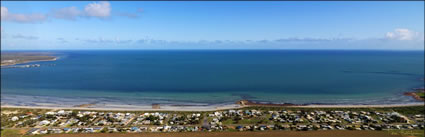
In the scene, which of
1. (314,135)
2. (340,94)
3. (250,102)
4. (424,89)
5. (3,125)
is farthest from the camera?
(424,89)

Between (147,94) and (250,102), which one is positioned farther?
(147,94)

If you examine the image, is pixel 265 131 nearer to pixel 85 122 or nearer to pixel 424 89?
pixel 85 122

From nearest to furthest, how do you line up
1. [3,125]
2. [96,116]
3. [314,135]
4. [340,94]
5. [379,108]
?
[314,135] → [3,125] → [96,116] → [379,108] → [340,94]

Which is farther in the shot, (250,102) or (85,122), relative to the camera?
(250,102)

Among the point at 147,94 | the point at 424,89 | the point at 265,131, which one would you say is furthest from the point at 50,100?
the point at 424,89

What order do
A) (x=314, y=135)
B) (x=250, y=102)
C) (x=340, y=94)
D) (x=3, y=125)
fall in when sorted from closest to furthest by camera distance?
(x=314, y=135), (x=3, y=125), (x=250, y=102), (x=340, y=94)

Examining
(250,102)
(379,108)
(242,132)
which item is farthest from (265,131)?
(379,108)

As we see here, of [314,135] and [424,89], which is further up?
[424,89]

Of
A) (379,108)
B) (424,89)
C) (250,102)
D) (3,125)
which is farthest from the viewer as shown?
(424,89)

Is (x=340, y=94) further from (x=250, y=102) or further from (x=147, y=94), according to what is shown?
(x=147, y=94)
